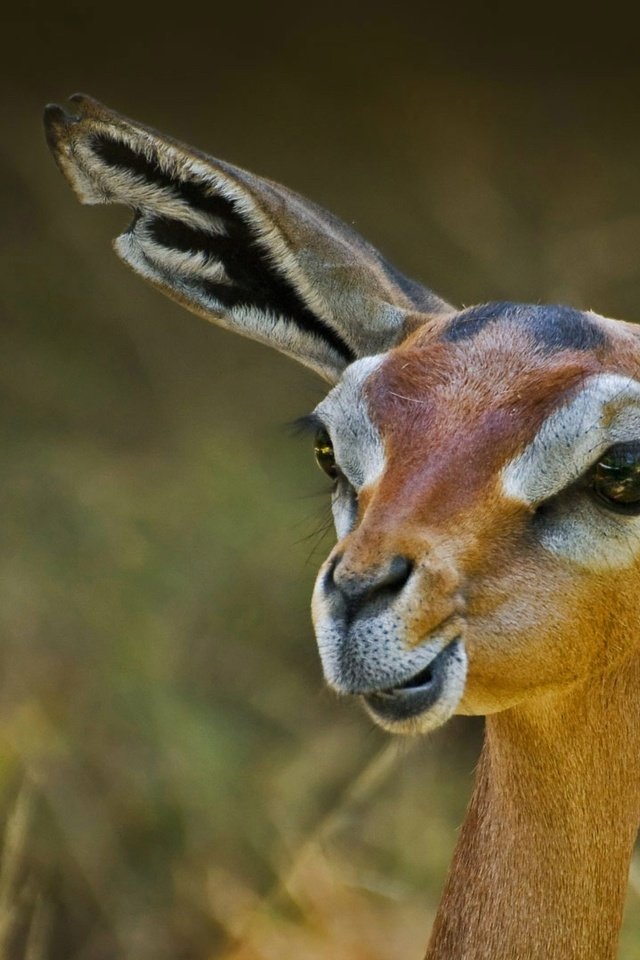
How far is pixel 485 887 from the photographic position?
3834mm

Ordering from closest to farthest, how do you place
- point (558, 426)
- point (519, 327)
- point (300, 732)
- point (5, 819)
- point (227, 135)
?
point (558, 426)
point (519, 327)
point (5, 819)
point (300, 732)
point (227, 135)

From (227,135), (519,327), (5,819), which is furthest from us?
(227,135)

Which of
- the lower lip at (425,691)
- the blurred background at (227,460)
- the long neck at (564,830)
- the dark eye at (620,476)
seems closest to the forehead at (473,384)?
the dark eye at (620,476)

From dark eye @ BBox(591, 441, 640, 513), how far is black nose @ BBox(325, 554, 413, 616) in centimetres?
54

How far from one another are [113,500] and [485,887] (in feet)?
12.9

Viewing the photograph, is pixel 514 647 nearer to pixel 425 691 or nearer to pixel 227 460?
pixel 425 691

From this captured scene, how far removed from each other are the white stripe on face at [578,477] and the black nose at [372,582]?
36 cm

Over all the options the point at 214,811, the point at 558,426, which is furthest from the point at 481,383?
the point at 214,811

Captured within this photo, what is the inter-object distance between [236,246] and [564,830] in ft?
6.02

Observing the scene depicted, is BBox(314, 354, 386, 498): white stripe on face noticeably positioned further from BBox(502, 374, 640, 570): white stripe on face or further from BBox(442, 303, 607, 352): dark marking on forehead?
BBox(502, 374, 640, 570): white stripe on face

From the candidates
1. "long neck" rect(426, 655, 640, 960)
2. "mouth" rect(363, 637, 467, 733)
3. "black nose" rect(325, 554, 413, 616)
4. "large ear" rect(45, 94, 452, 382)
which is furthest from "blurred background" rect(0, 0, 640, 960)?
"black nose" rect(325, 554, 413, 616)

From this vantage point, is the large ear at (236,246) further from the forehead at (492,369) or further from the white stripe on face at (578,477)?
the white stripe on face at (578,477)

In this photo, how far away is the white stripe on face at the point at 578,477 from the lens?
328 cm

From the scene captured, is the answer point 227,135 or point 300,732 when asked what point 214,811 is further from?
point 227,135
